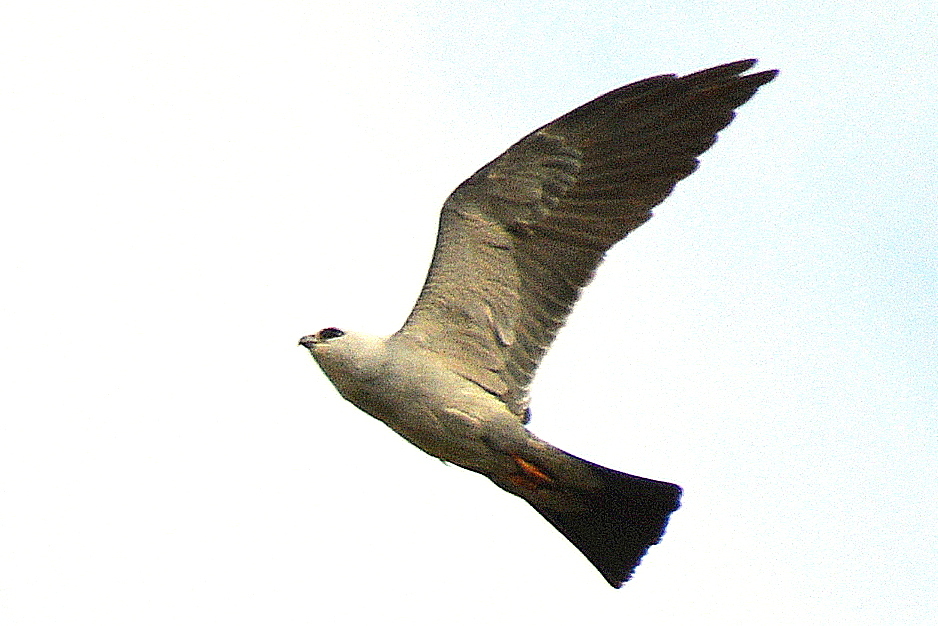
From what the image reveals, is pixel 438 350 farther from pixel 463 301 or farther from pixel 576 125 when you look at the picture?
pixel 576 125

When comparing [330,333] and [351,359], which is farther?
[330,333]

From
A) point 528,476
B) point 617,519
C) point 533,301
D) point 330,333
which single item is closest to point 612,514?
point 617,519

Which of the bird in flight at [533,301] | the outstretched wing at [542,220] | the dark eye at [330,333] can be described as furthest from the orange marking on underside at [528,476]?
the dark eye at [330,333]

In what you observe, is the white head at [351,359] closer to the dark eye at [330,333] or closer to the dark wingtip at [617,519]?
the dark eye at [330,333]

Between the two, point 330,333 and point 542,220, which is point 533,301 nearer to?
point 542,220

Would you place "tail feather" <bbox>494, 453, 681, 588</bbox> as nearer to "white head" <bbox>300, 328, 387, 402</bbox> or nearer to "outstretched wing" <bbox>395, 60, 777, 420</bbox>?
"outstretched wing" <bbox>395, 60, 777, 420</bbox>

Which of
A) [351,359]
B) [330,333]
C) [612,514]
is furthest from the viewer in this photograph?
[330,333]
